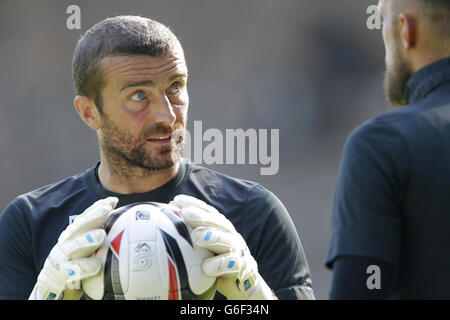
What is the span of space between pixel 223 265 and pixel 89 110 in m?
1.28

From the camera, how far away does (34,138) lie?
9.27m

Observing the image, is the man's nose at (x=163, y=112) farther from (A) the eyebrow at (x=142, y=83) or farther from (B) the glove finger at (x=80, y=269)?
(B) the glove finger at (x=80, y=269)

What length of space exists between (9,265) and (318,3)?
790cm

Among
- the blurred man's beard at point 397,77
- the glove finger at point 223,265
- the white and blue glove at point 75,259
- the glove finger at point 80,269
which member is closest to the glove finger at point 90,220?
the white and blue glove at point 75,259

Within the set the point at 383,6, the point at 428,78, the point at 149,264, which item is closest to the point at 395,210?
the point at 428,78

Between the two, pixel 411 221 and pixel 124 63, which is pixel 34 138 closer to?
pixel 124 63

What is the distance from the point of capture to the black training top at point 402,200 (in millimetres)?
2012

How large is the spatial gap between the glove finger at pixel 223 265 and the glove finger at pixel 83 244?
382 millimetres

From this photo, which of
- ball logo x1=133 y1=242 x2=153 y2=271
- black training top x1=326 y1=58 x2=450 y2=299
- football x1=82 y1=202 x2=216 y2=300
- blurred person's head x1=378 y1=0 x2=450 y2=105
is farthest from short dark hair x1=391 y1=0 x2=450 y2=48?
ball logo x1=133 y1=242 x2=153 y2=271

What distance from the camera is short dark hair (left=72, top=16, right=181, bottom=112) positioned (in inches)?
126

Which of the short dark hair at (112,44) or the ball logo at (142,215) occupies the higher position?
the short dark hair at (112,44)

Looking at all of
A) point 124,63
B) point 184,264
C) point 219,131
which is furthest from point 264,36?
point 184,264

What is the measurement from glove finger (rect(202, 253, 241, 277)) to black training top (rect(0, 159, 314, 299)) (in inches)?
15.2

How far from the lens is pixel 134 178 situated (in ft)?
10.5
